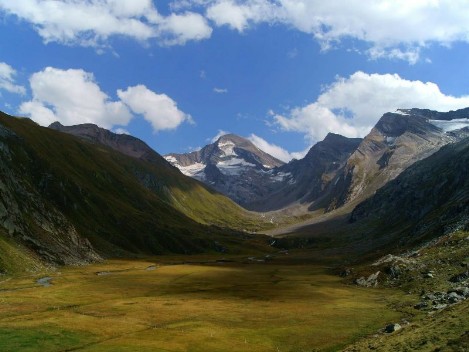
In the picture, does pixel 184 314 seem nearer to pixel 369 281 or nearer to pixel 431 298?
pixel 431 298

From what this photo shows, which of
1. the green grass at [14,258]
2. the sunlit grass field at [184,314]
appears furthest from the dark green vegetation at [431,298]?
the green grass at [14,258]

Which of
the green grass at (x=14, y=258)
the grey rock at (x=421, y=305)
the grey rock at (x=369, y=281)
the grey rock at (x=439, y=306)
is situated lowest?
the grey rock at (x=369, y=281)

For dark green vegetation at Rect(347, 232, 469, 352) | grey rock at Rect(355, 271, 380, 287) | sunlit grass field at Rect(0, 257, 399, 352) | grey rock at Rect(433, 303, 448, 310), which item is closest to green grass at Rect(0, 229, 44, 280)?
sunlit grass field at Rect(0, 257, 399, 352)

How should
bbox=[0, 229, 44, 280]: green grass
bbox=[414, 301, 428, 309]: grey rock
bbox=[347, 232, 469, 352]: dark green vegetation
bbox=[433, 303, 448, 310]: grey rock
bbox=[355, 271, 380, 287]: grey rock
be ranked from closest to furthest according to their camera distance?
1. bbox=[347, 232, 469, 352]: dark green vegetation
2. bbox=[433, 303, 448, 310]: grey rock
3. bbox=[414, 301, 428, 309]: grey rock
4. bbox=[355, 271, 380, 287]: grey rock
5. bbox=[0, 229, 44, 280]: green grass

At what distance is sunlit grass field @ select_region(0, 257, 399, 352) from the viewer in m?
59.2

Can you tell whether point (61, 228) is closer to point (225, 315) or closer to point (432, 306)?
point (225, 315)

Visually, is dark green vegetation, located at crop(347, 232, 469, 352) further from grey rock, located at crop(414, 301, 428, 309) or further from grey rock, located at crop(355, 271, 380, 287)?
grey rock, located at crop(355, 271, 380, 287)

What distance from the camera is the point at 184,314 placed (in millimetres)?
80625

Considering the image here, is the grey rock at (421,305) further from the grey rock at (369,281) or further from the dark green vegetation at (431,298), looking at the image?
the grey rock at (369,281)

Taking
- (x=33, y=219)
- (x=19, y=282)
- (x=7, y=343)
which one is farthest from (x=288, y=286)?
(x=33, y=219)

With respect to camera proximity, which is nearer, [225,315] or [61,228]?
[225,315]

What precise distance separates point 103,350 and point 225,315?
93.6ft

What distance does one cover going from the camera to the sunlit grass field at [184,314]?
59.2 metres

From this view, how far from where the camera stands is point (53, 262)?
15912 centimetres
